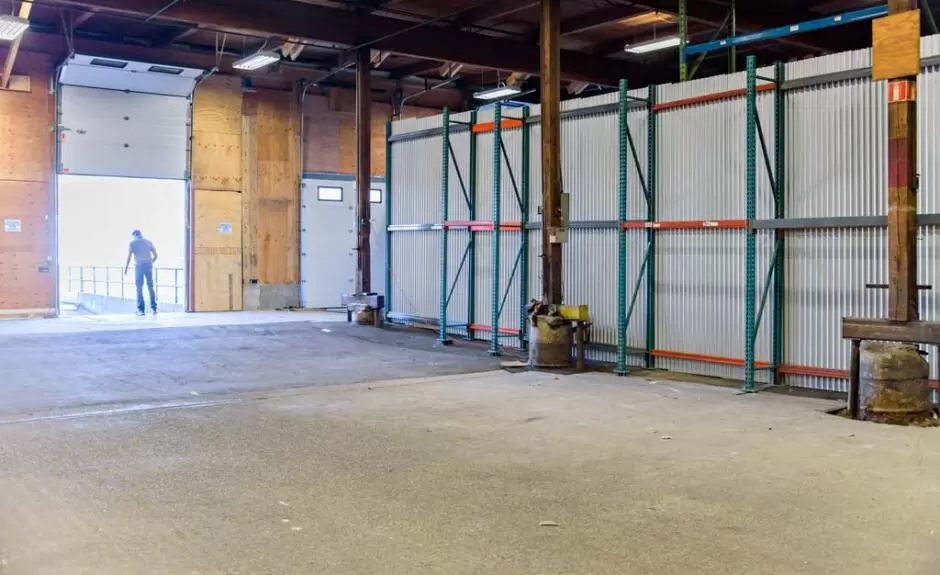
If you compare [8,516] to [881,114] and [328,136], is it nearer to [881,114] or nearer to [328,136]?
[881,114]

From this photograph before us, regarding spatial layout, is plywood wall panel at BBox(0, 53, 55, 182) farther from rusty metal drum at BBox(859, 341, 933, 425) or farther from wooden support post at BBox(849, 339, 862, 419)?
rusty metal drum at BBox(859, 341, 933, 425)

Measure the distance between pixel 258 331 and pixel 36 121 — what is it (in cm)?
708

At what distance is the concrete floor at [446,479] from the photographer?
4.27m

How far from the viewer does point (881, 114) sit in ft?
29.7

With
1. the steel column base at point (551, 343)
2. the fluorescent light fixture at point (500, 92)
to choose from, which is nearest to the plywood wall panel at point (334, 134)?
the fluorescent light fixture at point (500, 92)

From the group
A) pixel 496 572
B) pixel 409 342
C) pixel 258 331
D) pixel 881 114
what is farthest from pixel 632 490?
pixel 258 331

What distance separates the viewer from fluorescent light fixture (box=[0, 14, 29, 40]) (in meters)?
13.2

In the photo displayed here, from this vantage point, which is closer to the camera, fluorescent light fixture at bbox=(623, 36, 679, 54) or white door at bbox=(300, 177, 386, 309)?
fluorescent light fixture at bbox=(623, 36, 679, 54)

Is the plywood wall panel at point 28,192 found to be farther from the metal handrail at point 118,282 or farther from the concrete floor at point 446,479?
the concrete floor at point 446,479

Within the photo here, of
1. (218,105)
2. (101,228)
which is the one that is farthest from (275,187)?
(101,228)

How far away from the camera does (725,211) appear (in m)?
10.5

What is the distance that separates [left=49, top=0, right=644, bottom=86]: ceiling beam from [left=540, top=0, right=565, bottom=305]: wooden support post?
18.4 ft

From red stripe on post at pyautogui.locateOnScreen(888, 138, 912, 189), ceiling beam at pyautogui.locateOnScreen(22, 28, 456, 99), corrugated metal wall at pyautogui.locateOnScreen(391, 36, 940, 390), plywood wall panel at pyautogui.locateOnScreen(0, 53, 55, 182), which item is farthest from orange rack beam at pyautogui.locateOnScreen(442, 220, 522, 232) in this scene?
plywood wall panel at pyautogui.locateOnScreen(0, 53, 55, 182)

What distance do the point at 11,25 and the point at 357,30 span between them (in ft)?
19.8
